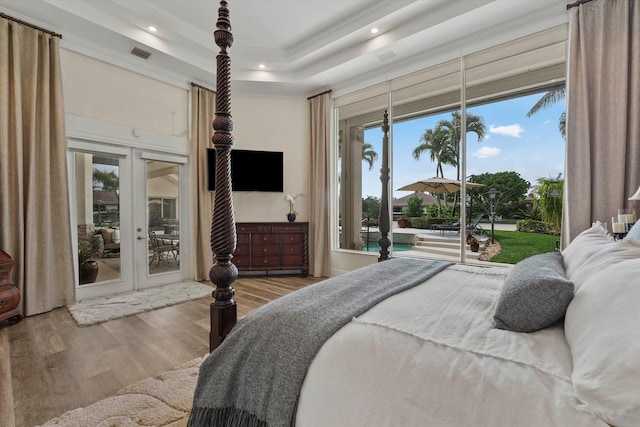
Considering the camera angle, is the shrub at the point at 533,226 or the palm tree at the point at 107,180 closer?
the shrub at the point at 533,226

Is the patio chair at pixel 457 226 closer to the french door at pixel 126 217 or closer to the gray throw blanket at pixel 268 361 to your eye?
the gray throw blanket at pixel 268 361

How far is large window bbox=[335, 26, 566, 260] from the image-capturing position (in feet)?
10.4

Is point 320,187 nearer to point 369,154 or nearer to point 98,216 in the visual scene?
point 369,154

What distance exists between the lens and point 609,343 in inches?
26.3

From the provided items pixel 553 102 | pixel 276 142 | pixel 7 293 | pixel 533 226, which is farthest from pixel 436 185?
pixel 7 293

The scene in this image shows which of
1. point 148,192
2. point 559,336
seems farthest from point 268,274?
point 559,336

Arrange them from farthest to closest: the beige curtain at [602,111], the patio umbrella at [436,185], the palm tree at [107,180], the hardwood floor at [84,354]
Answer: the patio umbrella at [436,185]
the palm tree at [107,180]
the beige curtain at [602,111]
the hardwood floor at [84,354]

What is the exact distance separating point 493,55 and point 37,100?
499 centimetres

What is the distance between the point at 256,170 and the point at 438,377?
14.1ft

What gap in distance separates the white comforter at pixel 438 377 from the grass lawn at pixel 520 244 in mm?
2802

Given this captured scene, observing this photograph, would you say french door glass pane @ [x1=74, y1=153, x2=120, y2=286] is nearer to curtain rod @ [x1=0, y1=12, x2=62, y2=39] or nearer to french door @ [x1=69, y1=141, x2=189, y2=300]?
french door @ [x1=69, y1=141, x2=189, y2=300]

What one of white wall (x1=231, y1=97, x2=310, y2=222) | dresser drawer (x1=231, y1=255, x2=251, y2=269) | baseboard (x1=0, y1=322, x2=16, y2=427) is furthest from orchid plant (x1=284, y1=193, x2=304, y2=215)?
baseboard (x1=0, y1=322, x2=16, y2=427)

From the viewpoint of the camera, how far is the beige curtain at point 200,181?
4391 mm

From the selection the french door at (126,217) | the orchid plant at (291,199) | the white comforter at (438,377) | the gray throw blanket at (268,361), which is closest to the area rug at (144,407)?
the gray throw blanket at (268,361)
